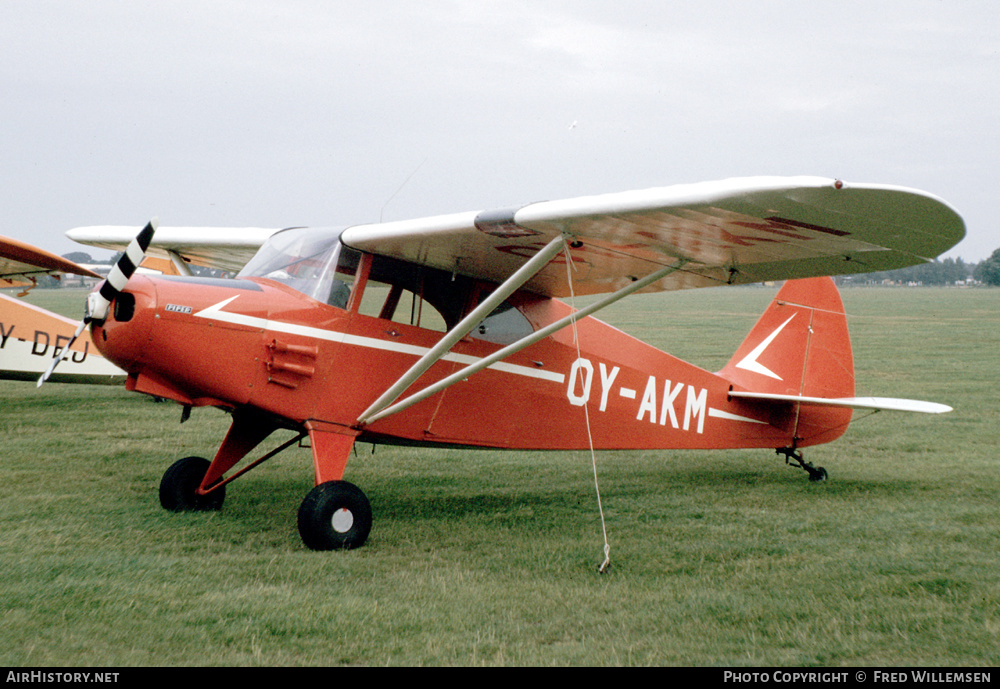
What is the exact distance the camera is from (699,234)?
4781mm

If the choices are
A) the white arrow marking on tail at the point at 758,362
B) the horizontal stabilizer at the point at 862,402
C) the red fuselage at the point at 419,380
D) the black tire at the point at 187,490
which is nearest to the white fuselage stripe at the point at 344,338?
the red fuselage at the point at 419,380

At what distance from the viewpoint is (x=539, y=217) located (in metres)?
4.80

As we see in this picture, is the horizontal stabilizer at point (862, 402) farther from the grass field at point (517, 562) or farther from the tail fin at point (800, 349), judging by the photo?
the grass field at point (517, 562)

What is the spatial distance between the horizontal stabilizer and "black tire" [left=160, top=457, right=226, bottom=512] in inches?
180

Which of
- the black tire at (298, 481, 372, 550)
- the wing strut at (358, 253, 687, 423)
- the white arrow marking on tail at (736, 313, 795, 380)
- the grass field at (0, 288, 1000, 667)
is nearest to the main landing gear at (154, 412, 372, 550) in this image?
the black tire at (298, 481, 372, 550)

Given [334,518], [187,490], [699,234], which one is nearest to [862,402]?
[699,234]

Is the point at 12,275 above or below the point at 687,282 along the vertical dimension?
below

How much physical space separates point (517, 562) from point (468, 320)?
5.04 ft

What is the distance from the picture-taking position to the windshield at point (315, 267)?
566 cm

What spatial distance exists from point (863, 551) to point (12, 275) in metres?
10.8

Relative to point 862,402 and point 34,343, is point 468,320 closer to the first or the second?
point 862,402

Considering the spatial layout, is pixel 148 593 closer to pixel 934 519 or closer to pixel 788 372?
pixel 934 519
